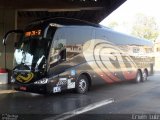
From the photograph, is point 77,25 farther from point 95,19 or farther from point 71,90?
point 95,19

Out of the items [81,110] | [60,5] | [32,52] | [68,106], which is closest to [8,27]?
[60,5]

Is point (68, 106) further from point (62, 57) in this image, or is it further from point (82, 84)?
point (82, 84)

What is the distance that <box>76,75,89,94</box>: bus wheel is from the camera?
15.0m

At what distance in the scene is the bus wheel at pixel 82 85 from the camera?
15.0 m

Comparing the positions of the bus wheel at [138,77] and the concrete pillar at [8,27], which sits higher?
the concrete pillar at [8,27]

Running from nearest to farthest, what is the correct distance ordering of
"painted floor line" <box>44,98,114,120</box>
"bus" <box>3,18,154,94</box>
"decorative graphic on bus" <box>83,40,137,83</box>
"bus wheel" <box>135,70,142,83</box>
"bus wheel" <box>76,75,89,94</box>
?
"painted floor line" <box>44,98,114,120</box> → "bus" <box>3,18,154,94</box> → "bus wheel" <box>76,75,89,94</box> → "decorative graphic on bus" <box>83,40,137,83</box> → "bus wheel" <box>135,70,142,83</box>

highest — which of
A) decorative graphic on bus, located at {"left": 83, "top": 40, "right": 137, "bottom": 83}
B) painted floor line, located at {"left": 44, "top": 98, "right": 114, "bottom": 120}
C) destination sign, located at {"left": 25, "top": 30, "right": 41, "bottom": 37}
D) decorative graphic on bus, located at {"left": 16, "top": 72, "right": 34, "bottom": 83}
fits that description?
destination sign, located at {"left": 25, "top": 30, "right": 41, "bottom": 37}

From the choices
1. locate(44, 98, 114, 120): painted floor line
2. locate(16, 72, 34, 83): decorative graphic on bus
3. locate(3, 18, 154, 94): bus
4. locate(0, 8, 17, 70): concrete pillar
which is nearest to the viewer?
locate(44, 98, 114, 120): painted floor line

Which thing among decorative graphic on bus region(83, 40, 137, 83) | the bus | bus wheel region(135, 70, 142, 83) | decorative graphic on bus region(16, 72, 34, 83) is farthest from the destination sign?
bus wheel region(135, 70, 142, 83)

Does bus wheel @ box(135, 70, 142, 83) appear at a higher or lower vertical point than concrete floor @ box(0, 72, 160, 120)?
higher

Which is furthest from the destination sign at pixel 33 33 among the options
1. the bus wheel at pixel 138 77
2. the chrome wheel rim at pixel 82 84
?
the bus wheel at pixel 138 77

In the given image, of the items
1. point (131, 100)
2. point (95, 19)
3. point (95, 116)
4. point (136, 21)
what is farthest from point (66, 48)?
point (136, 21)

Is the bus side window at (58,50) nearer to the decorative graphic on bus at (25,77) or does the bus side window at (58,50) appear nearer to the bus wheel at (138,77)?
the decorative graphic on bus at (25,77)

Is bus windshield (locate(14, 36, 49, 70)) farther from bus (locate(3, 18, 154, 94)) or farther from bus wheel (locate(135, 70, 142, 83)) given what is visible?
bus wheel (locate(135, 70, 142, 83))
